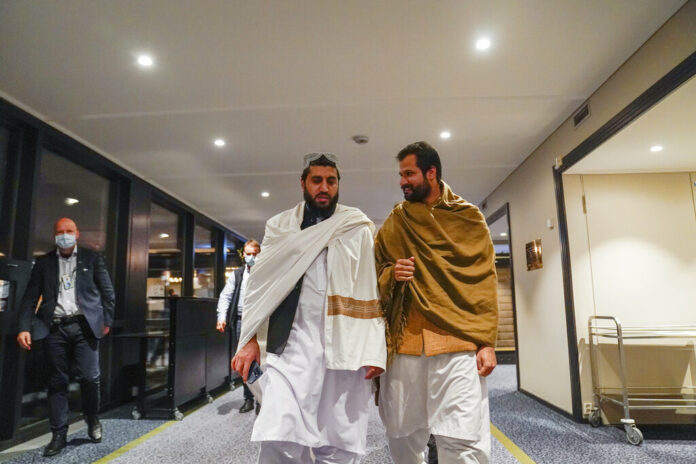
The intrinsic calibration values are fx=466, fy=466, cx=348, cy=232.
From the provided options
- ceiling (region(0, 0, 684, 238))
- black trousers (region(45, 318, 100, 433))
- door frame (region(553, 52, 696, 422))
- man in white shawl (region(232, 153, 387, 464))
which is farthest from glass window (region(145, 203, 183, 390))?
door frame (region(553, 52, 696, 422))

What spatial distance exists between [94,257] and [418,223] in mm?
2787

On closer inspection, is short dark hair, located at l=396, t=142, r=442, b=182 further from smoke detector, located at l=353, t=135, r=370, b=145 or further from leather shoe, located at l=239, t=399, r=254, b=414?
leather shoe, located at l=239, t=399, r=254, b=414

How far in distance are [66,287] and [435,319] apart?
289 centimetres

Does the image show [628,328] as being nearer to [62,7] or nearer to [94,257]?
[94,257]

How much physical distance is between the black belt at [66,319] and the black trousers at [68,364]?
0.6 inches

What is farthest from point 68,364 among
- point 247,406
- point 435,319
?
point 435,319

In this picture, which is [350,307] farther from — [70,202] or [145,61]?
[70,202]

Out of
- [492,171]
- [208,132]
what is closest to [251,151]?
[208,132]

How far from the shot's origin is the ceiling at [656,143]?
3248 mm

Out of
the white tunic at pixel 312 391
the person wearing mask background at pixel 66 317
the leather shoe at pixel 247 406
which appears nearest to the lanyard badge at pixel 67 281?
the person wearing mask background at pixel 66 317

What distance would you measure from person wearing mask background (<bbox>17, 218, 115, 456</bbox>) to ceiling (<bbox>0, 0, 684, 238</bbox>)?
1.28 m

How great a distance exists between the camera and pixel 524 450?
3.22m

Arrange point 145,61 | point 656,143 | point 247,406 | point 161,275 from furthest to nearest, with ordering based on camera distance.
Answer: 1. point 161,275
2. point 247,406
3. point 656,143
4. point 145,61

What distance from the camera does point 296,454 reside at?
5.62 feet
